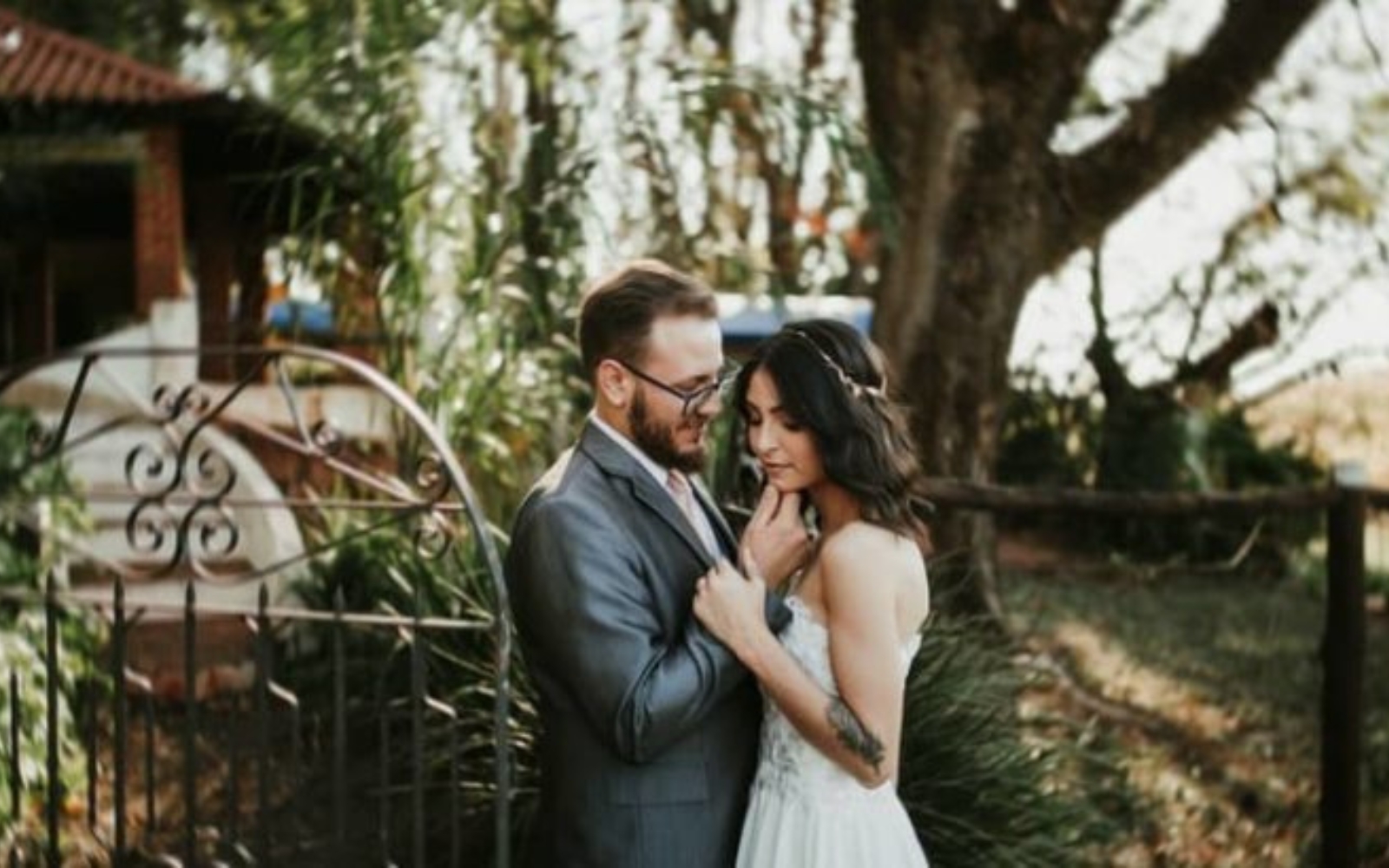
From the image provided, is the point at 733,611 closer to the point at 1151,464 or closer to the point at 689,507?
the point at 689,507

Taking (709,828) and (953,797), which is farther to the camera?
(953,797)

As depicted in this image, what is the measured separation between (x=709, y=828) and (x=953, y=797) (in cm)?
217

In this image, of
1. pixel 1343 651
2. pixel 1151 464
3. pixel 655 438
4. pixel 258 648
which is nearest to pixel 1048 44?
pixel 1343 651

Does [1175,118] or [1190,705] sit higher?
[1175,118]

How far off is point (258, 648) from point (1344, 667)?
4182 millimetres

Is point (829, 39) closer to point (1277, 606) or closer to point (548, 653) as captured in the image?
point (1277, 606)

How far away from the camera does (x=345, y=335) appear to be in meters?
8.61

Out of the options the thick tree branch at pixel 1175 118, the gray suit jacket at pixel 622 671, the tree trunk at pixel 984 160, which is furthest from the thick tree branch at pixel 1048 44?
the gray suit jacket at pixel 622 671

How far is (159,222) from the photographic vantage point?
14836mm

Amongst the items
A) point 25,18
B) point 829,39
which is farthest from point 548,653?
point 829,39

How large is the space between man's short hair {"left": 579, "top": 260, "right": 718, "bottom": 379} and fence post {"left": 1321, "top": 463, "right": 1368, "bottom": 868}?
417 cm

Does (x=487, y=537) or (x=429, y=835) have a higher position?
(x=487, y=537)

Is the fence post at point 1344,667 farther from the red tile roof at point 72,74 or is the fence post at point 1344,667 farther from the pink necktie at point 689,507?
the red tile roof at point 72,74

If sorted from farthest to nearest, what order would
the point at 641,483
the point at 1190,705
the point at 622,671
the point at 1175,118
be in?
the point at 1190,705 < the point at 1175,118 < the point at 641,483 < the point at 622,671
